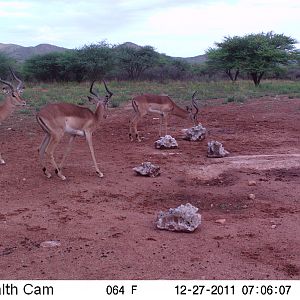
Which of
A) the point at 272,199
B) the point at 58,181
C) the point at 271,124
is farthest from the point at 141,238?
the point at 271,124

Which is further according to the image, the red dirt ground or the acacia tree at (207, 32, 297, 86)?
the acacia tree at (207, 32, 297, 86)

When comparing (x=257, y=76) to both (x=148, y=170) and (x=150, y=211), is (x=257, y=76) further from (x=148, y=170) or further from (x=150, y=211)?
(x=150, y=211)

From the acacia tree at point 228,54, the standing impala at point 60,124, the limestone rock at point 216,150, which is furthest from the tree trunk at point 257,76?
the standing impala at point 60,124

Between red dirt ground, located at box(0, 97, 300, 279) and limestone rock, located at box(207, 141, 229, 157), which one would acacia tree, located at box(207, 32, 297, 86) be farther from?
limestone rock, located at box(207, 141, 229, 157)

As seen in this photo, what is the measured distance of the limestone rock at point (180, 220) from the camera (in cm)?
592

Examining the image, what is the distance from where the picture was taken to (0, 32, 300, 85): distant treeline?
→ 3250 centimetres

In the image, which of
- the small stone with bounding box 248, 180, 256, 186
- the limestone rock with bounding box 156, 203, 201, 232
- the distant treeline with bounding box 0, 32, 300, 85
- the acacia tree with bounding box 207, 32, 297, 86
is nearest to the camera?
the limestone rock with bounding box 156, 203, 201, 232

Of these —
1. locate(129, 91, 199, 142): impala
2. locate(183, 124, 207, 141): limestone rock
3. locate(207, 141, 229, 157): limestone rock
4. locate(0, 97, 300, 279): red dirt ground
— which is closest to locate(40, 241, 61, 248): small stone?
locate(0, 97, 300, 279): red dirt ground

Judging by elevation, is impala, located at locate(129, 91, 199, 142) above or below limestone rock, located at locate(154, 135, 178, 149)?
above

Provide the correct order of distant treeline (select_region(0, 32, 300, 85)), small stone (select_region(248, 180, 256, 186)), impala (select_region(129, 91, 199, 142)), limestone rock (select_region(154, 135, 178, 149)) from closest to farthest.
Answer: small stone (select_region(248, 180, 256, 186))
limestone rock (select_region(154, 135, 178, 149))
impala (select_region(129, 91, 199, 142))
distant treeline (select_region(0, 32, 300, 85))

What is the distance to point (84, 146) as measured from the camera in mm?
11508

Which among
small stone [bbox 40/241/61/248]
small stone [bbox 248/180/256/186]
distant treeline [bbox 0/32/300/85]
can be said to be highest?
distant treeline [bbox 0/32/300/85]

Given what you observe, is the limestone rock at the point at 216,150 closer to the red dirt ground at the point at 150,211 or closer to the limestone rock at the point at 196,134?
the red dirt ground at the point at 150,211

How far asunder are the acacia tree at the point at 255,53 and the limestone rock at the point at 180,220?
26546 millimetres
